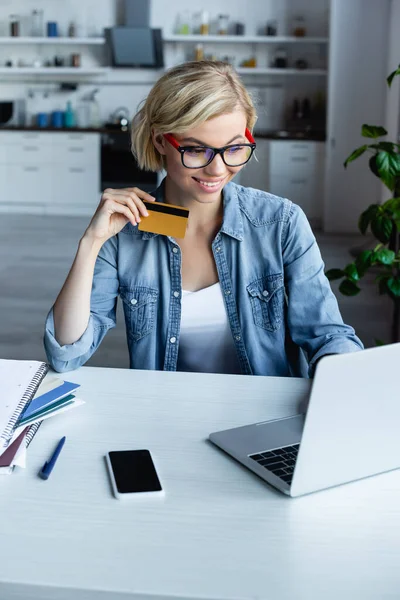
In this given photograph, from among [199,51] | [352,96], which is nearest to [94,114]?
[199,51]

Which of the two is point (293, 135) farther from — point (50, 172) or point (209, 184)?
point (209, 184)

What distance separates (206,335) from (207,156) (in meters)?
0.43

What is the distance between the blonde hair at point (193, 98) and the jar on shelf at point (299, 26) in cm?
610

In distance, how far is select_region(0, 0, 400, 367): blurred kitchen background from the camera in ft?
22.0

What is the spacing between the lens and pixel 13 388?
4.45 feet

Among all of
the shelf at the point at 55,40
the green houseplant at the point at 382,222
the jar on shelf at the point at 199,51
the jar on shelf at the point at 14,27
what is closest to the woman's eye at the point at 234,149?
the green houseplant at the point at 382,222

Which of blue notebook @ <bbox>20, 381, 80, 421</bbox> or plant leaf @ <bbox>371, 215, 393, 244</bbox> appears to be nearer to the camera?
blue notebook @ <bbox>20, 381, 80, 421</bbox>

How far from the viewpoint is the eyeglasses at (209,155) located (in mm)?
1544

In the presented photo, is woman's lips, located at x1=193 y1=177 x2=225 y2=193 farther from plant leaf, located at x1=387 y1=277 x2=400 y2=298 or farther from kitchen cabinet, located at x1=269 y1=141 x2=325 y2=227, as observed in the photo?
kitchen cabinet, located at x1=269 y1=141 x2=325 y2=227

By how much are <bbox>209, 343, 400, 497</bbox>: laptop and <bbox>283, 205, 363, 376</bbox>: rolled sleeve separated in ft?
1.79

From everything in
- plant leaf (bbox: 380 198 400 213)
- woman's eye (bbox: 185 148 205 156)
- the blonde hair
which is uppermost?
the blonde hair

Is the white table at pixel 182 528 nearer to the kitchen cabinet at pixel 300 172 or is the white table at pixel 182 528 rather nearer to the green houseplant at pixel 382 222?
the green houseplant at pixel 382 222

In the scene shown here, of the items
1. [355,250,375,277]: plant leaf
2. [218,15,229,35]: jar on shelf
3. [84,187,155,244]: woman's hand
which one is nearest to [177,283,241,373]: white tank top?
[84,187,155,244]: woman's hand

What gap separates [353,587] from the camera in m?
0.88
